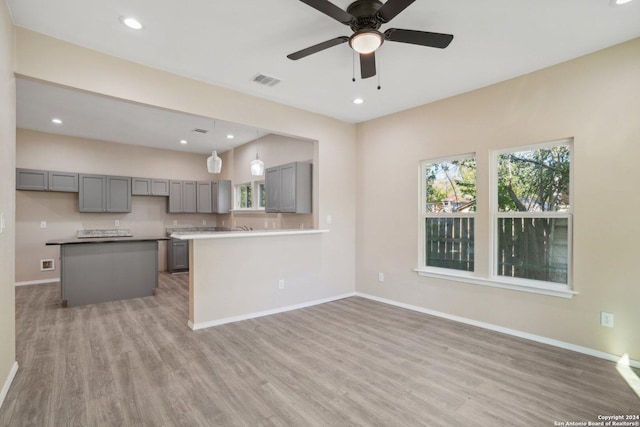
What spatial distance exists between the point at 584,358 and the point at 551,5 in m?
3.04

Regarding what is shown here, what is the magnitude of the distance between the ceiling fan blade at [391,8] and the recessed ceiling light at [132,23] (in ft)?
6.35

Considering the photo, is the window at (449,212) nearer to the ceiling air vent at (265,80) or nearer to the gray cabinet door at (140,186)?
the ceiling air vent at (265,80)

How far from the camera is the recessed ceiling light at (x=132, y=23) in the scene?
244cm

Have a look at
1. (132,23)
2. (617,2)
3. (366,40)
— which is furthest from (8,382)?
(617,2)

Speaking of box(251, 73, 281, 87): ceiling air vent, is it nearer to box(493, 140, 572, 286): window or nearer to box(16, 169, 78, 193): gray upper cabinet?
box(493, 140, 572, 286): window

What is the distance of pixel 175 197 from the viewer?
7266 millimetres

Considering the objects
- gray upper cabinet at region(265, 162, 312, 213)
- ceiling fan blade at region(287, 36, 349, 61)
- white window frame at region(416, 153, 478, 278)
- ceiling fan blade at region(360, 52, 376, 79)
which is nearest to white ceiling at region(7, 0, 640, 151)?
ceiling fan blade at region(287, 36, 349, 61)

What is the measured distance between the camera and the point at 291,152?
5.53 meters

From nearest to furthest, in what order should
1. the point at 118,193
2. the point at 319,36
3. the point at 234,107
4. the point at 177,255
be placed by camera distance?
the point at 319,36 < the point at 234,107 < the point at 118,193 < the point at 177,255

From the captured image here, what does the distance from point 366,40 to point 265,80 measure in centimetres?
166

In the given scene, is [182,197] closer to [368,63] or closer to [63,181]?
[63,181]

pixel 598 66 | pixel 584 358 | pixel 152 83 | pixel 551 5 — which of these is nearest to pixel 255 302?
pixel 152 83

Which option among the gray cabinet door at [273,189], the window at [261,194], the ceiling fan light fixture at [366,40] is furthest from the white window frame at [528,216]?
the window at [261,194]

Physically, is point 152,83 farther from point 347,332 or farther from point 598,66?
point 598,66
